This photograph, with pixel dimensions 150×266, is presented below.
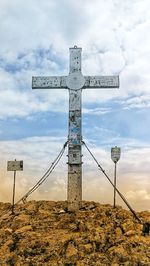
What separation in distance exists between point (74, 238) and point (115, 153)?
15.6 ft

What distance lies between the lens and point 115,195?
17875 millimetres

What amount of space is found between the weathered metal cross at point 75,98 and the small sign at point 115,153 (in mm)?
1388

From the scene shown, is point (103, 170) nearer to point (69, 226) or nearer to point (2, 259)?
point (69, 226)

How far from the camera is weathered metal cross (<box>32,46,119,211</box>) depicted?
57.4 feet

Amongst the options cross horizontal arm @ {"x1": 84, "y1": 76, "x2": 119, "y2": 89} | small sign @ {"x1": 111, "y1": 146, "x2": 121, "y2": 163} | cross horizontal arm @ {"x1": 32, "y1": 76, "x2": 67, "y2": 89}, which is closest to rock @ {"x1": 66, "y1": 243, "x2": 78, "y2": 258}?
small sign @ {"x1": 111, "y1": 146, "x2": 121, "y2": 163}

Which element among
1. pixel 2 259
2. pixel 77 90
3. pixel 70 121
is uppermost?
pixel 77 90

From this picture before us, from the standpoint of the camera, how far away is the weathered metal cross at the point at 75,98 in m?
17.5

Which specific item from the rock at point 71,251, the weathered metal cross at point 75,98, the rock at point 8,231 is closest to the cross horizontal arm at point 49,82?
the weathered metal cross at point 75,98

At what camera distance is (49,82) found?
62.1 ft

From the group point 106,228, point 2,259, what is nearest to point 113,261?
point 106,228

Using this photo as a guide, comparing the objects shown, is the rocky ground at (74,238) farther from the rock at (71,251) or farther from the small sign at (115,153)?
the small sign at (115,153)

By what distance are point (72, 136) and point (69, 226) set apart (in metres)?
3.76

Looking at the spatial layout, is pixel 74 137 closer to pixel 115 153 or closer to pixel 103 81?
pixel 115 153

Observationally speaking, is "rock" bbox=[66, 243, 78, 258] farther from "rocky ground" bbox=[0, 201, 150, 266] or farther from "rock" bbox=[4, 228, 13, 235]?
"rock" bbox=[4, 228, 13, 235]
